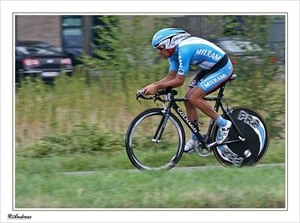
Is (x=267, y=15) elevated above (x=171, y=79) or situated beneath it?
elevated above

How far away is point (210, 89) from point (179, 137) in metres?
0.70

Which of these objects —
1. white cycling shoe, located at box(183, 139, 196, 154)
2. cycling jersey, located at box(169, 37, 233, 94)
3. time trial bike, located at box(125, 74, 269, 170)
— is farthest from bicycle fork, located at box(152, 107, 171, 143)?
cycling jersey, located at box(169, 37, 233, 94)

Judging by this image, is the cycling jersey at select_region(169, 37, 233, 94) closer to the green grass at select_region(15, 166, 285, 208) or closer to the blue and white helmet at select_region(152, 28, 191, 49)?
the blue and white helmet at select_region(152, 28, 191, 49)

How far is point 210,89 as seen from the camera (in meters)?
8.02

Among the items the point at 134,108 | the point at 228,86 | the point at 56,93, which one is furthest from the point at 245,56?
the point at 56,93

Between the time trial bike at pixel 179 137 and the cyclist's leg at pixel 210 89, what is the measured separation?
12 cm

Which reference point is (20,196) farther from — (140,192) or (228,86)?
(228,86)

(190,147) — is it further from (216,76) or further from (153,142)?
(216,76)

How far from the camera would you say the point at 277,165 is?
8.37 meters

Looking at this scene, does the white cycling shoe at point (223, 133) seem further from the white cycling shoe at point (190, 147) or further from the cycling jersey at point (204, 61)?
the cycling jersey at point (204, 61)

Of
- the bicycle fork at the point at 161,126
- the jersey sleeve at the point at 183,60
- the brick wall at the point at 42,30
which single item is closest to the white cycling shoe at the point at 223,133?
the bicycle fork at the point at 161,126

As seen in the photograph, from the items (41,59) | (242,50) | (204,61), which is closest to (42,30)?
(41,59)

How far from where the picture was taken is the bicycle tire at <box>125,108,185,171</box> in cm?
791
